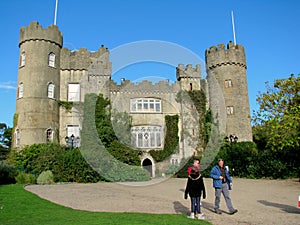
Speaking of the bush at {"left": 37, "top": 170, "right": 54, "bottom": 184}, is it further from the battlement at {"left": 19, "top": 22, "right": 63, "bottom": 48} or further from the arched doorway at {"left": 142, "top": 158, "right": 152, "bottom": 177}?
the battlement at {"left": 19, "top": 22, "right": 63, "bottom": 48}

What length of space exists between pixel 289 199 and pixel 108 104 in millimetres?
17017

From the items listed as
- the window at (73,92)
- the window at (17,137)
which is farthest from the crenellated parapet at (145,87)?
the window at (17,137)

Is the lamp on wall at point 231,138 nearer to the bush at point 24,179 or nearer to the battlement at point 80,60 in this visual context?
the battlement at point 80,60

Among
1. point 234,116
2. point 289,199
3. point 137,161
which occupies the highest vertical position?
point 234,116

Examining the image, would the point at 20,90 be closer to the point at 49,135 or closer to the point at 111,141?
the point at 49,135

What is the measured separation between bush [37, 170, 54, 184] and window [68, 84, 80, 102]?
8.42 metres

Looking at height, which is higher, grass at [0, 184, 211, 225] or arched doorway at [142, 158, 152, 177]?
arched doorway at [142, 158, 152, 177]

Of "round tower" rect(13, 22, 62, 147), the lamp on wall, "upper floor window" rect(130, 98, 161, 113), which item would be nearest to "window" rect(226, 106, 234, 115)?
the lamp on wall

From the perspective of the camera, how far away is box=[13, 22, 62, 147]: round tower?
23.0m

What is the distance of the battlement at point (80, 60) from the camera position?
85.1 ft

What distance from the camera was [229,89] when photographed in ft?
87.5

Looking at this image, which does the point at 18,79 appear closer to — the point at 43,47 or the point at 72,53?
the point at 43,47

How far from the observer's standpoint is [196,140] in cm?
2597

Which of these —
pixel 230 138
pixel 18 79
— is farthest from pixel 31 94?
pixel 230 138
